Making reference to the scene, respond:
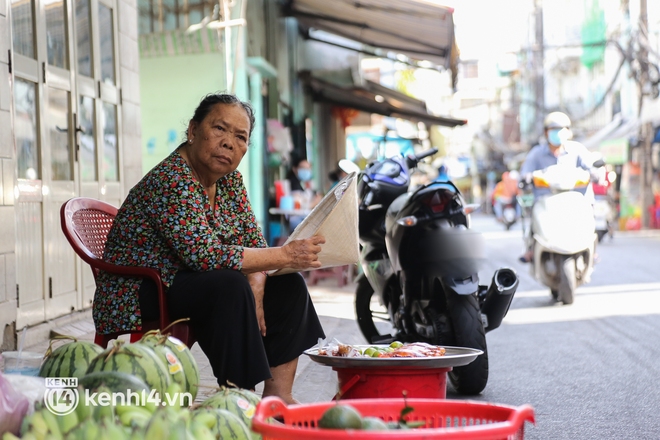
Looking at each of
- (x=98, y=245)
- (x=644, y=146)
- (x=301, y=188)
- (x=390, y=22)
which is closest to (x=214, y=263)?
(x=98, y=245)

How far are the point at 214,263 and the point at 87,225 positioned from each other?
35.0 inches

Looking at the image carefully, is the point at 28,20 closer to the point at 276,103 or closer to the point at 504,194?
the point at 276,103

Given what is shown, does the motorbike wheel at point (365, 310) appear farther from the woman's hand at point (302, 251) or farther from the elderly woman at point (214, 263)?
the woman's hand at point (302, 251)

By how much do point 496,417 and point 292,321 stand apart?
5.71 ft

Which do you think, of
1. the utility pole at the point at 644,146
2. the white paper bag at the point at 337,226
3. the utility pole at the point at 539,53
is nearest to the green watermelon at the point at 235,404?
the white paper bag at the point at 337,226

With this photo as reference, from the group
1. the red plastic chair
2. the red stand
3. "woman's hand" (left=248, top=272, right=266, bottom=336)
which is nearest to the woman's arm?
"woman's hand" (left=248, top=272, right=266, bottom=336)

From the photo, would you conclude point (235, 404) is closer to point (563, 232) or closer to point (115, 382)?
point (115, 382)

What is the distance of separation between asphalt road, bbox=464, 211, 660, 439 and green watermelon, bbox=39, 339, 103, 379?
2266mm

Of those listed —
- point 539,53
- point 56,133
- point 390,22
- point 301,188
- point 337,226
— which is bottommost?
point 337,226

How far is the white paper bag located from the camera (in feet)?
11.1

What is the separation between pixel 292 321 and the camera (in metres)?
A: 3.64

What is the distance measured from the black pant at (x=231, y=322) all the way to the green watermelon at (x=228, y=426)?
99 cm

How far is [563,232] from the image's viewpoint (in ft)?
28.3

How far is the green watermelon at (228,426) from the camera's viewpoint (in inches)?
80.7
